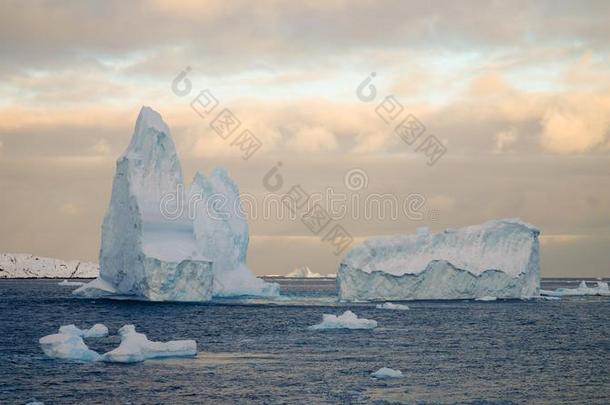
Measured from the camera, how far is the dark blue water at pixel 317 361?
23.8 m

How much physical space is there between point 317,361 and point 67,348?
9.08 m

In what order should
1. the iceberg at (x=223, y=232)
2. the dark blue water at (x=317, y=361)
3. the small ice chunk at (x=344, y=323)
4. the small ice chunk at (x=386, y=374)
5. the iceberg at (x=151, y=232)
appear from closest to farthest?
the dark blue water at (x=317, y=361), the small ice chunk at (x=386, y=374), the small ice chunk at (x=344, y=323), the iceberg at (x=151, y=232), the iceberg at (x=223, y=232)

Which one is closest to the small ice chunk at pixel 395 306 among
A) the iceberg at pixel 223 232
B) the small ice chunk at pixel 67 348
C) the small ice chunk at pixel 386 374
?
the iceberg at pixel 223 232

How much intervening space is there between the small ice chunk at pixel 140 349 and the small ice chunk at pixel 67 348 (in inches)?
22.2

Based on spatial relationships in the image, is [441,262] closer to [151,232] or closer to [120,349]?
[151,232]

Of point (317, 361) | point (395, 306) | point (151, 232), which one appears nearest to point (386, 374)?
point (317, 361)

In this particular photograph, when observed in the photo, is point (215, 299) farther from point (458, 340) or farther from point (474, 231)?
point (458, 340)

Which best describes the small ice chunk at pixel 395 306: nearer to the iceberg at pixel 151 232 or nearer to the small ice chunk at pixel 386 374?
the iceberg at pixel 151 232

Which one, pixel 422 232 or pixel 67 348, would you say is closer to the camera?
pixel 67 348

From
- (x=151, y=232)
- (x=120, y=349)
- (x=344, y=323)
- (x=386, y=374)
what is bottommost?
(x=386, y=374)

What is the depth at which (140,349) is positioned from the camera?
29.3 metres

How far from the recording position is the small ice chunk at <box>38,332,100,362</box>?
95.1 ft

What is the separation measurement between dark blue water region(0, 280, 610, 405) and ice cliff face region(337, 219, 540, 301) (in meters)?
7.52

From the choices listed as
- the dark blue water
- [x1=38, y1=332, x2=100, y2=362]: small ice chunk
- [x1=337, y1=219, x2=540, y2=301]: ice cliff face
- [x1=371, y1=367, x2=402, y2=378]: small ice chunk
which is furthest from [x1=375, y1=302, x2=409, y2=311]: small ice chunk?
[x1=38, y1=332, x2=100, y2=362]: small ice chunk
